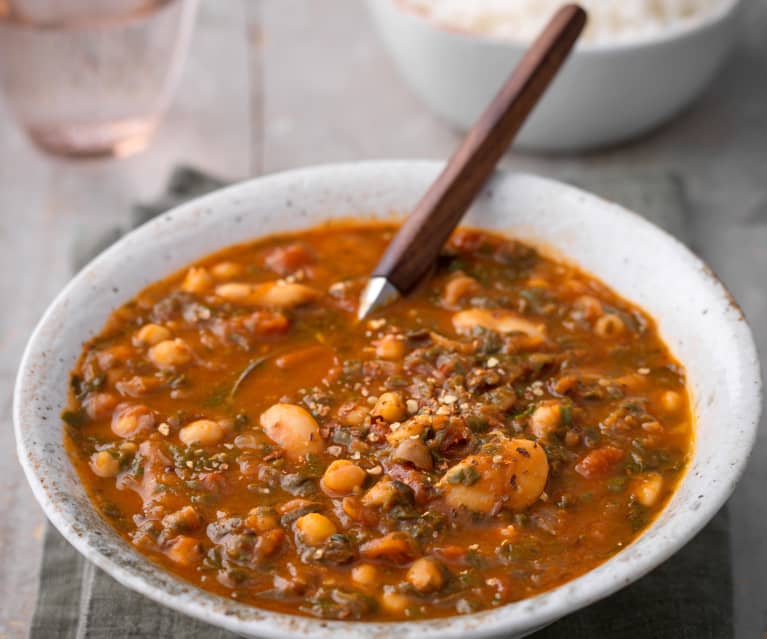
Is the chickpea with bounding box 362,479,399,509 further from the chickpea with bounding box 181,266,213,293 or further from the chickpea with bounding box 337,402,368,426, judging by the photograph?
the chickpea with bounding box 181,266,213,293

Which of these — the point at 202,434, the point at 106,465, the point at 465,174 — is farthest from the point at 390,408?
the point at 465,174

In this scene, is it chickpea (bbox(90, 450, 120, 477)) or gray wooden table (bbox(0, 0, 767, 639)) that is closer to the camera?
chickpea (bbox(90, 450, 120, 477))

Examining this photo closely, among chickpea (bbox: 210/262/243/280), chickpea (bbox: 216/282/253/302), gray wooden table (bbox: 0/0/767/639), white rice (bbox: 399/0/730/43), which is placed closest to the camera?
chickpea (bbox: 216/282/253/302)

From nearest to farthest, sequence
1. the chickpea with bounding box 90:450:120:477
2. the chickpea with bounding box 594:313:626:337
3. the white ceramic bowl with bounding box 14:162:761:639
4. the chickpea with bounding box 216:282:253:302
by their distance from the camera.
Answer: the white ceramic bowl with bounding box 14:162:761:639 → the chickpea with bounding box 90:450:120:477 → the chickpea with bounding box 594:313:626:337 → the chickpea with bounding box 216:282:253:302

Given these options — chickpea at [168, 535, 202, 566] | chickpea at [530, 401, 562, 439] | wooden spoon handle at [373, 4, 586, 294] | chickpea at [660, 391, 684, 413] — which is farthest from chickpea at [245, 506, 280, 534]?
chickpea at [660, 391, 684, 413]

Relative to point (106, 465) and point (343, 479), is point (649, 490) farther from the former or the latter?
point (106, 465)

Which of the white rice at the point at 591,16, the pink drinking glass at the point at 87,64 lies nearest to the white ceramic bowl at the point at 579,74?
the white rice at the point at 591,16

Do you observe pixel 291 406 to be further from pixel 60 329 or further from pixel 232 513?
pixel 60 329
